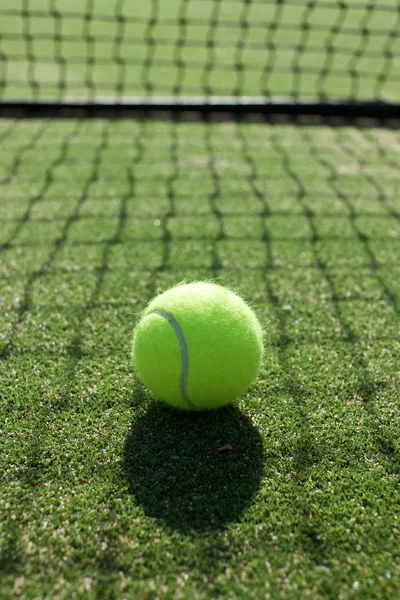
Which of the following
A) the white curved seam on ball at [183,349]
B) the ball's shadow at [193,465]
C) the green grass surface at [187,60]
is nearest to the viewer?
the ball's shadow at [193,465]

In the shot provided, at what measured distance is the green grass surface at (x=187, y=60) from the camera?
17.1 ft

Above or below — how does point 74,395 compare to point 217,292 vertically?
below

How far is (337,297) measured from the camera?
2.41 meters

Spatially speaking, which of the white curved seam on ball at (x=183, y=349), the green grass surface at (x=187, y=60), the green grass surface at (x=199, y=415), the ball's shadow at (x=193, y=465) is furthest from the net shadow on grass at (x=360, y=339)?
the green grass surface at (x=187, y=60)

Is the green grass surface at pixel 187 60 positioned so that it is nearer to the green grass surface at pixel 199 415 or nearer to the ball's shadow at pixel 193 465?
the green grass surface at pixel 199 415

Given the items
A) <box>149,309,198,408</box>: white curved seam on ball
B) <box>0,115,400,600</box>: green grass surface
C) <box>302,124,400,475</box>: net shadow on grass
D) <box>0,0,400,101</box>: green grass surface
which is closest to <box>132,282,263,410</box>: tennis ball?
<box>149,309,198,408</box>: white curved seam on ball

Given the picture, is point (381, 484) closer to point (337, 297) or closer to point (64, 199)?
point (337, 297)

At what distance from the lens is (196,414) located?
1.74m

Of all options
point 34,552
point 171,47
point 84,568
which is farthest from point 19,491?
point 171,47

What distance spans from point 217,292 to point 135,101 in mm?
3497

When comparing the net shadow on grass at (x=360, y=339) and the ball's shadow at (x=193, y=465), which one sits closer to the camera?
the ball's shadow at (x=193, y=465)

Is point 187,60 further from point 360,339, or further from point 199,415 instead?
point 199,415

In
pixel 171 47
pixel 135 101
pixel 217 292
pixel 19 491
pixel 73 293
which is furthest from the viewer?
pixel 171 47

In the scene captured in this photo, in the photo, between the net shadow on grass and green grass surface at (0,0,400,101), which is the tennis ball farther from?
green grass surface at (0,0,400,101)
